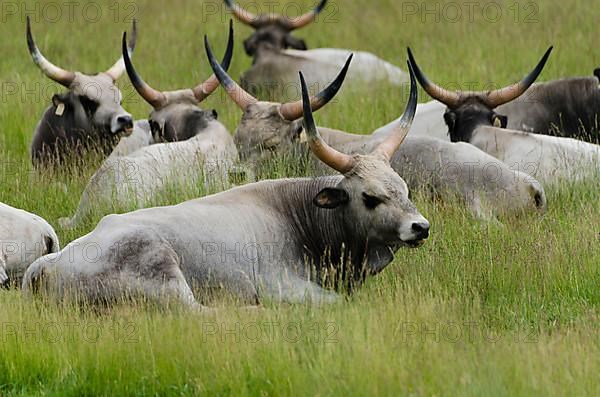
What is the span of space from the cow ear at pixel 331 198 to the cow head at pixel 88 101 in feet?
15.7

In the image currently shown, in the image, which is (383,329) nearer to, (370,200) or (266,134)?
(370,200)

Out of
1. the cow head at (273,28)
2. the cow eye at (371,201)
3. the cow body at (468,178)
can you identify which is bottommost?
the cow eye at (371,201)

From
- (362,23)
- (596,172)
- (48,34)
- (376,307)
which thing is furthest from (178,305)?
(362,23)

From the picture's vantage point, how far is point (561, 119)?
1441cm

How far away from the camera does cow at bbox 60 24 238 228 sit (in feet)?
37.7

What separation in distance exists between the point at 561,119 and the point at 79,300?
7.42 metres

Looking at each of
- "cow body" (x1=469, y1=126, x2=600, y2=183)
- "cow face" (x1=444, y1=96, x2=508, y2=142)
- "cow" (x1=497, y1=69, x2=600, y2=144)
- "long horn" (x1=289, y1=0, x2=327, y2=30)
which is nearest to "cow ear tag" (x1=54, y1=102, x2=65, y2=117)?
"cow face" (x1=444, y1=96, x2=508, y2=142)

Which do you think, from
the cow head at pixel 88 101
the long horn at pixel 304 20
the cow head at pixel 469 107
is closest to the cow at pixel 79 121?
the cow head at pixel 88 101

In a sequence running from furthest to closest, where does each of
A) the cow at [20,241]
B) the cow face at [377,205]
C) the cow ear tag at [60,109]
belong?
the cow ear tag at [60,109] < the cow at [20,241] < the cow face at [377,205]

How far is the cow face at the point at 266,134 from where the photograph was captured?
12.0 metres

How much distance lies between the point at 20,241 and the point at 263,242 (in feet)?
6.39

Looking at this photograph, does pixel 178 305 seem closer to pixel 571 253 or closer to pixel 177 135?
pixel 571 253

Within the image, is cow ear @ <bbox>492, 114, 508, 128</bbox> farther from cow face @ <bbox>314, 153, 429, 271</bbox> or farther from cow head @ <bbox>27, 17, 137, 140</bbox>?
cow face @ <bbox>314, 153, 429, 271</bbox>

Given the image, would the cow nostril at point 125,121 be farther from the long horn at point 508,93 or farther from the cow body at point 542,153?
the long horn at point 508,93
